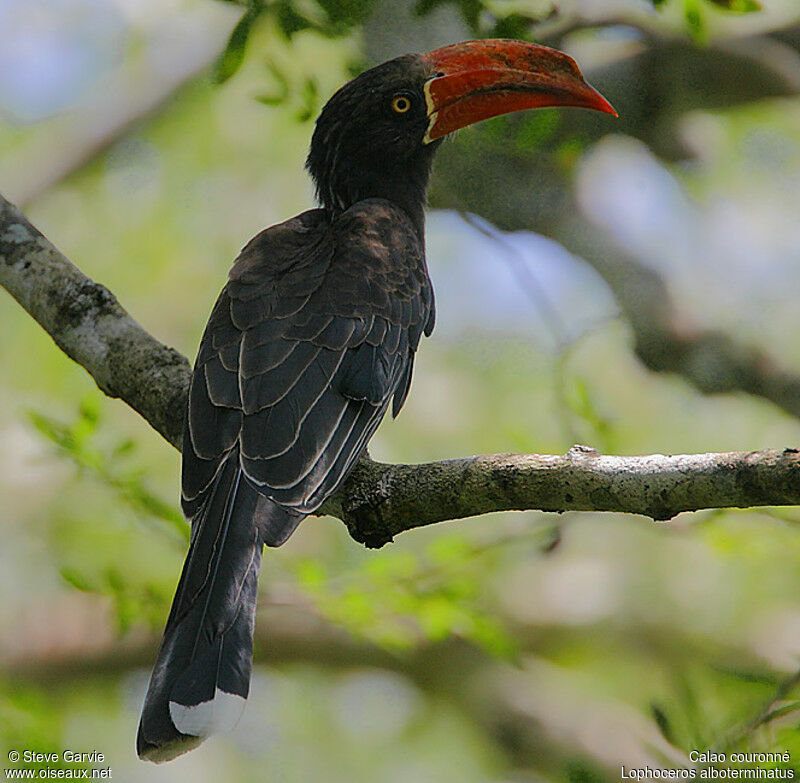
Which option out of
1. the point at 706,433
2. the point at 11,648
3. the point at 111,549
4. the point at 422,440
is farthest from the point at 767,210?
the point at 11,648

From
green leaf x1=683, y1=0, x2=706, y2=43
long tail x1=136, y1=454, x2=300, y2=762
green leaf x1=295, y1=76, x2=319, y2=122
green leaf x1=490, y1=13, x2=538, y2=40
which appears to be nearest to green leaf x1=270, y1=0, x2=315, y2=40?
green leaf x1=295, y1=76, x2=319, y2=122

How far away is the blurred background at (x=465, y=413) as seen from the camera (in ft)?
14.2

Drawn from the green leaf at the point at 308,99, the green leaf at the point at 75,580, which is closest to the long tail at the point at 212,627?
the green leaf at the point at 75,580

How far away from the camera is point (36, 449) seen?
7.95m

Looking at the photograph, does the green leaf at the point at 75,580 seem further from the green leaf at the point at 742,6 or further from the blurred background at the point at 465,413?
the green leaf at the point at 742,6

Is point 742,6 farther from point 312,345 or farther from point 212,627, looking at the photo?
point 212,627

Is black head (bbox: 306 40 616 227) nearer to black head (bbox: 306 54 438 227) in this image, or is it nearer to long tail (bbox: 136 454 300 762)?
black head (bbox: 306 54 438 227)

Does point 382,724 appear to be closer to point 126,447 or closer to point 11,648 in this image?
point 11,648

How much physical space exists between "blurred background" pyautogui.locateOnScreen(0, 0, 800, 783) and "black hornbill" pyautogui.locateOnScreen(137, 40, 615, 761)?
0.66 ft

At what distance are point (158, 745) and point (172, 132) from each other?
7.43 metres

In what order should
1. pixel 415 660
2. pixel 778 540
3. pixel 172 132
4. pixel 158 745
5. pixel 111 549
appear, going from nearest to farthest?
pixel 158 745
pixel 778 540
pixel 415 660
pixel 111 549
pixel 172 132

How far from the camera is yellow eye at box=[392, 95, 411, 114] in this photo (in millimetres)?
4559

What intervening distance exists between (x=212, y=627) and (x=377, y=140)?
2.46m

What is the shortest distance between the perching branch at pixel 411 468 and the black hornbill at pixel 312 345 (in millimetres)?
188
